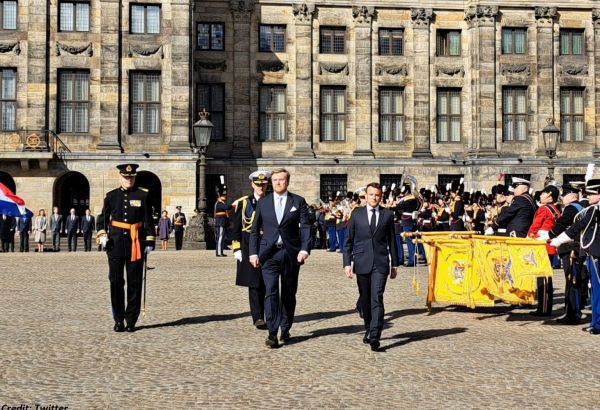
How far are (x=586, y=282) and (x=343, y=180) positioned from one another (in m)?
Result: 25.3

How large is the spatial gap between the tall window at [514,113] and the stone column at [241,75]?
435 inches

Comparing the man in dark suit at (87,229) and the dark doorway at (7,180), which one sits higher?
the dark doorway at (7,180)

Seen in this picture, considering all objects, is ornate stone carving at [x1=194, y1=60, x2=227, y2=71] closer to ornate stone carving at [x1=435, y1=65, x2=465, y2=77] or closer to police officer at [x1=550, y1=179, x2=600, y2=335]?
ornate stone carving at [x1=435, y1=65, x2=465, y2=77]

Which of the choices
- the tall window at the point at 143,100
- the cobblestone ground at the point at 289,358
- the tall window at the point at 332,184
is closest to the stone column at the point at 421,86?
the tall window at the point at 332,184

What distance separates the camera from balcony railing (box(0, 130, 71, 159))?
33.4 meters

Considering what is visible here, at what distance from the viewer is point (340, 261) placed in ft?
79.1

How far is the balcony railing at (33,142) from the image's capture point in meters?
33.4

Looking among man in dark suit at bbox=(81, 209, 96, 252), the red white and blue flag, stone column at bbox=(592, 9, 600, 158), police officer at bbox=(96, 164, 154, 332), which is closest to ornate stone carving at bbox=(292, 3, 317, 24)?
stone column at bbox=(592, 9, 600, 158)

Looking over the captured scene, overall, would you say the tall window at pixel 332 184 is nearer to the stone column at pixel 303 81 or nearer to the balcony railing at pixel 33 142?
the stone column at pixel 303 81

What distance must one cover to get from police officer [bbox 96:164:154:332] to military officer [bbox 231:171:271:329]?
1.14 m

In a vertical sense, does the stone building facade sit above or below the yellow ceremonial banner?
above

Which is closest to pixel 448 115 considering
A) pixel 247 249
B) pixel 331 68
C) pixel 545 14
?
pixel 331 68

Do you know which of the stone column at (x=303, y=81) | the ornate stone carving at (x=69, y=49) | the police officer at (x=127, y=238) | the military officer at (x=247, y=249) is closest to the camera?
the police officer at (x=127, y=238)

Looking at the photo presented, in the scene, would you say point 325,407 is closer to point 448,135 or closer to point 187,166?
point 187,166
